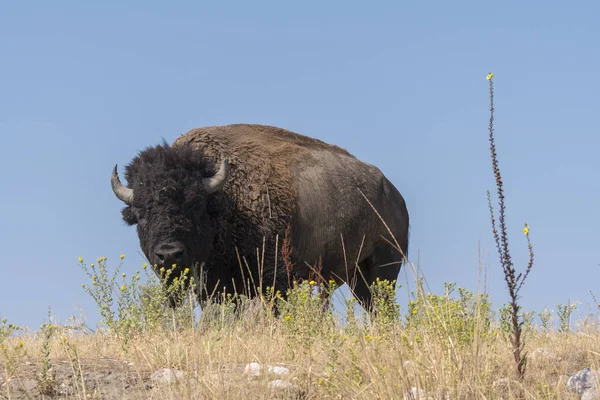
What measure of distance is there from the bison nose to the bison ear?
42.5 inches

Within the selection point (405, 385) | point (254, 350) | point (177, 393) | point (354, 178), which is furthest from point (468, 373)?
point (354, 178)

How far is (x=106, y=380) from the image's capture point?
5336mm

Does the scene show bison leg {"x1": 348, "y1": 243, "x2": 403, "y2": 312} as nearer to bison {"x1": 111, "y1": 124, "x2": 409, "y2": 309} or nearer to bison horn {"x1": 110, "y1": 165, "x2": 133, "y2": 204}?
bison {"x1": 111, "y1": 124, "x2": 409, "y2": 309}

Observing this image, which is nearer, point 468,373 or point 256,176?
point 468,373

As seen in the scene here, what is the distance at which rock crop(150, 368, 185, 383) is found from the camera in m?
5.13

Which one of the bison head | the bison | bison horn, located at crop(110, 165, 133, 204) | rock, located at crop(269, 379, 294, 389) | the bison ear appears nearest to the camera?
rock, located at crop(269, 379, 294, 389)

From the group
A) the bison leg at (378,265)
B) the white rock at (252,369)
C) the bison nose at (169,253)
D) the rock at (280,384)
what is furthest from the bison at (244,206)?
the rock at (280,384)

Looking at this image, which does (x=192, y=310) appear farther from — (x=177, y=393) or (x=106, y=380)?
(x=177, y=393)

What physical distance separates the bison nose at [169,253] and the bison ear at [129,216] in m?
1.08

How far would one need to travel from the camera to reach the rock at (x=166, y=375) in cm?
513

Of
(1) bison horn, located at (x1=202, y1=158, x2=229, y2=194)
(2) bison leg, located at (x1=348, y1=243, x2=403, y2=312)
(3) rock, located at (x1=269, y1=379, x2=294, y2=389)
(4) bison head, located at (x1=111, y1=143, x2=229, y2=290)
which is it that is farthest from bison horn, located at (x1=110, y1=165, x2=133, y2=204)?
(3) rock, located at (x1=269, y1=379, x2=294, y2=389)

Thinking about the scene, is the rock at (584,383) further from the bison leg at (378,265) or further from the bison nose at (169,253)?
the bison leg at (378,265)

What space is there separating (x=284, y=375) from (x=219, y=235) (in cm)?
578

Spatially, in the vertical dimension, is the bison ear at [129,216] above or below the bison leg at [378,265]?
above
